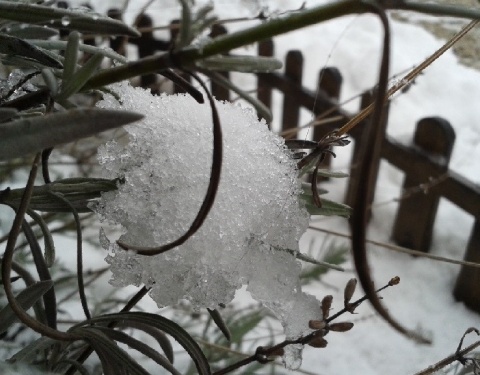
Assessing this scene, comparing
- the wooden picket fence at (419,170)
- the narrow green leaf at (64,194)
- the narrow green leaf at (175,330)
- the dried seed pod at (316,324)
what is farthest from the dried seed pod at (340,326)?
the wooden picket fence at (419,170)

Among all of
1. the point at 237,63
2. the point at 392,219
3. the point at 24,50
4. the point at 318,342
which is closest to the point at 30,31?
the point at 24,50

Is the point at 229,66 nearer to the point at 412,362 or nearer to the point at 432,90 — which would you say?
the point at 412,362

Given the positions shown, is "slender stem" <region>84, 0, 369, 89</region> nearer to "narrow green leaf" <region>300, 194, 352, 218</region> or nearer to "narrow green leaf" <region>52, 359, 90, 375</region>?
"narrow green leaf" <region>300, 194, 352, 218</region>

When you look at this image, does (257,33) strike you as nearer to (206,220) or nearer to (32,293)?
(206,220)

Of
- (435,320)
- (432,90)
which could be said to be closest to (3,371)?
(435,320)

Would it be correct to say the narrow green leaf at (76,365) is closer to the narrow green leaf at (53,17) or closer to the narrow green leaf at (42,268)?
the narrow green leaf at (42,268)

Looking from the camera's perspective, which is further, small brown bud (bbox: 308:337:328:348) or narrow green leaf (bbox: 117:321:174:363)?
narrow green leaf (bbox: 117:321:174:363)

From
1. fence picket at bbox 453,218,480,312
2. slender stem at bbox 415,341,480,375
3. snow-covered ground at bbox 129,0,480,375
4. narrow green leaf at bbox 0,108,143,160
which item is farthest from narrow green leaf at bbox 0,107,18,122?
fence picket at bbox 453,218,480,312

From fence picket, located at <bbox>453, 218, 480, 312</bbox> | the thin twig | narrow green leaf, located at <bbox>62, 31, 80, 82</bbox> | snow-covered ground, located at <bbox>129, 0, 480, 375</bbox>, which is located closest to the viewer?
narrow green leaf, located at <bbox>62, 31, 80, 82</bbox>
